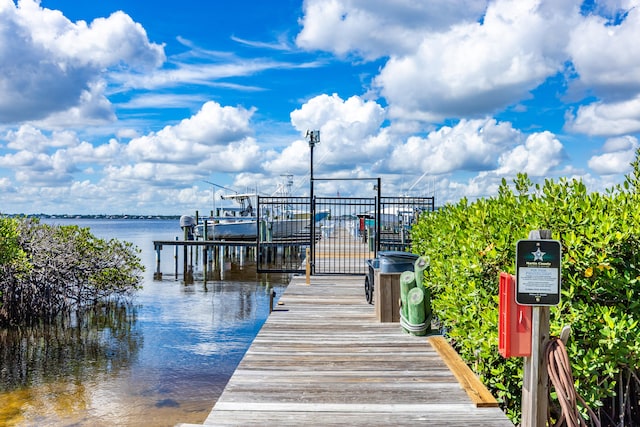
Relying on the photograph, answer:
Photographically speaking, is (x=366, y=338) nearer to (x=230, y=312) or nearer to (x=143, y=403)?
(x=143, y=403)

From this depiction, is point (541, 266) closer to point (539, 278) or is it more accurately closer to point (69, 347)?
point (539, 278)

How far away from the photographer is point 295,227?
37.1 m

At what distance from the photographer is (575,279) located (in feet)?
12.9

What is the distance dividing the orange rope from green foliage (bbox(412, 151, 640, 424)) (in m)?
0.73

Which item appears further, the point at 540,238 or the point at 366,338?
the point at 366,338

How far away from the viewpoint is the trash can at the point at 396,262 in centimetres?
793

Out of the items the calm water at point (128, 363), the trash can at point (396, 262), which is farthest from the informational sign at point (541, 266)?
the calm water at point (128, 363)

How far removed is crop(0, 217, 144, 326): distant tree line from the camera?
1377 centimetres

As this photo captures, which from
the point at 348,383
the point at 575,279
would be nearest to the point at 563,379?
the point at 575,279

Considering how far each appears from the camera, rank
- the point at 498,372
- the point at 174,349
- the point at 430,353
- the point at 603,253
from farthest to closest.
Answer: the point at 174,349
the point at 430,353
the point at 498,372
the point at 603,253

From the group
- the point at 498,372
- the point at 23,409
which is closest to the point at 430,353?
the point at 498,372

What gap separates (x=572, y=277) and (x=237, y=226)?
31.7 metres

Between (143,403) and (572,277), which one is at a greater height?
(572,277)

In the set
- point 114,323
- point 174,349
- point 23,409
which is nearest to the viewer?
point 23,409
